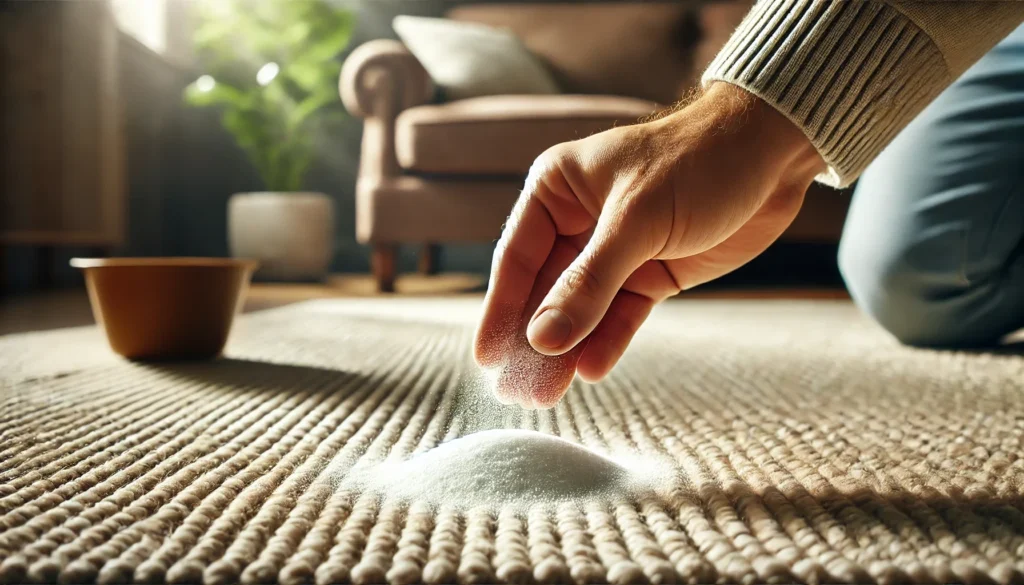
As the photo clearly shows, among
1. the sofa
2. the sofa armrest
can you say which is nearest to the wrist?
the sofa

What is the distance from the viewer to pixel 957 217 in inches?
32.2

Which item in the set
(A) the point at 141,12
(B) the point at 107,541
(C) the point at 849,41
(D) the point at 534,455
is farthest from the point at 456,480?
(A) the point at 141,12

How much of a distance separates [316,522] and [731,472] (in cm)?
20

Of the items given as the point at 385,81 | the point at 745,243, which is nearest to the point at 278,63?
the point at 385,81

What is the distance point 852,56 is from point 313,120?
2305 millimetres

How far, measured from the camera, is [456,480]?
0.34 metres

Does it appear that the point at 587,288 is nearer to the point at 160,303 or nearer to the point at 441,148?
the point at 160,303

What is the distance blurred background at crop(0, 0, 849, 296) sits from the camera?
5.60ft

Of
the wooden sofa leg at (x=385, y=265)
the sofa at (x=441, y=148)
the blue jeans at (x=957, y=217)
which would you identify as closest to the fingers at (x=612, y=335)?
the blue jeans at (x=957, y=217)

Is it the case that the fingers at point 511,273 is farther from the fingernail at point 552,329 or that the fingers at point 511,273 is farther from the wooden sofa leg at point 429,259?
the wooden sofa leg at point 429,259

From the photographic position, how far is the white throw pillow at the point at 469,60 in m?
1.99

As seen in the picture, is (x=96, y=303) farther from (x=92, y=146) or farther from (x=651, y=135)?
(x=92, y=146)

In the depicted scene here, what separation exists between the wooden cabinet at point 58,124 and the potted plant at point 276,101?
42 cm

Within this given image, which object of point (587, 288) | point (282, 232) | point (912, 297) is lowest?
point (282, 232)
